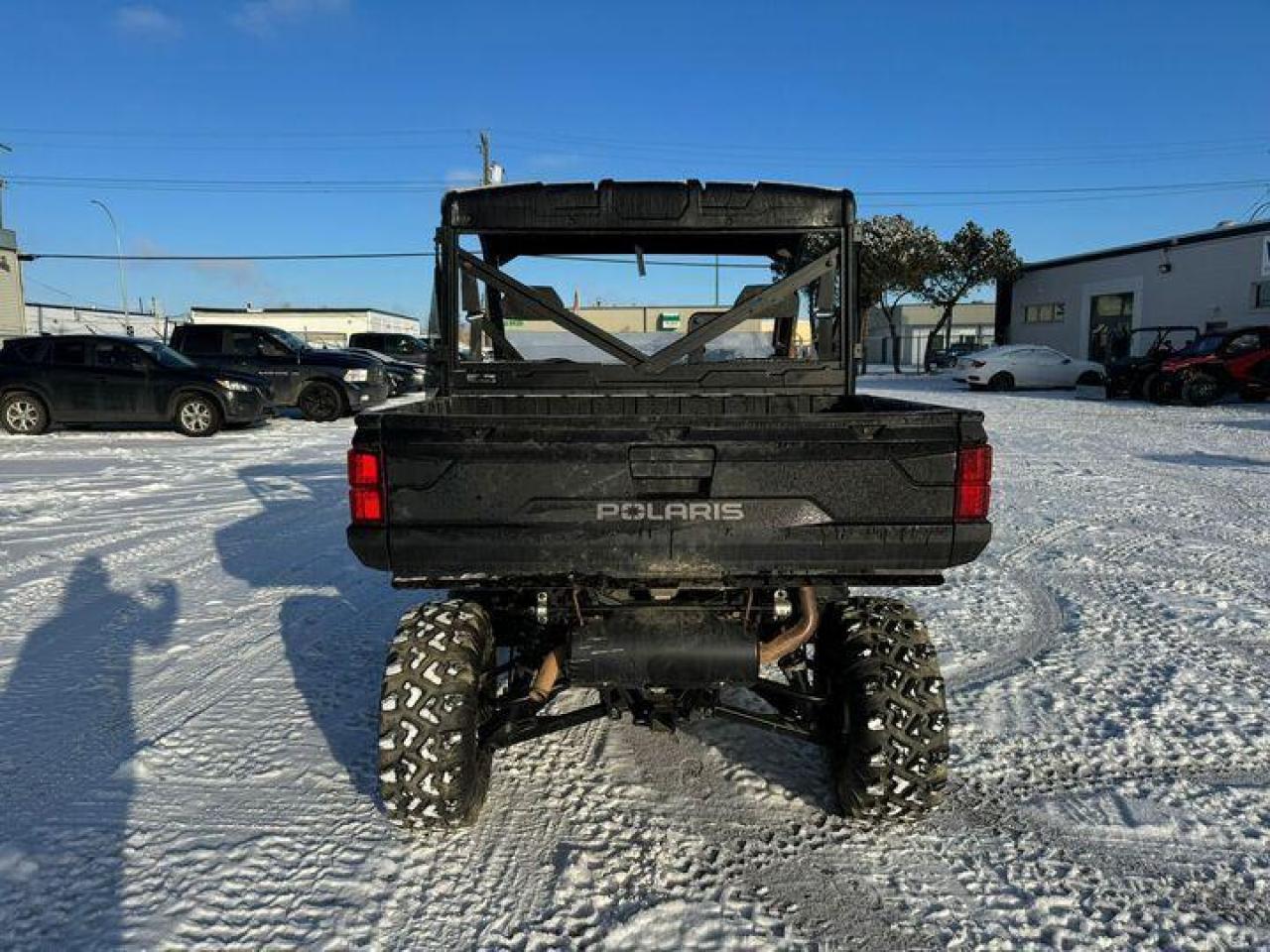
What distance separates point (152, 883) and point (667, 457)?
2.05 meters

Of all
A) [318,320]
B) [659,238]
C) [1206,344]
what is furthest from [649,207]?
[318,320]

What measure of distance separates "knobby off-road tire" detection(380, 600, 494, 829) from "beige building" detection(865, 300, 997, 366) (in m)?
58.1

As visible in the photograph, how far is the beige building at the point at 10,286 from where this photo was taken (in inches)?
1188

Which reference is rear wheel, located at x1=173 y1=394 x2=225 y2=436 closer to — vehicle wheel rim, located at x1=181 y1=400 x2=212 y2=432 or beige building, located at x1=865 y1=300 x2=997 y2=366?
vehicle wheel rim, located at x1=181 y1=400 x2=212 y2=432

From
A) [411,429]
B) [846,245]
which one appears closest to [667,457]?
[411,429]

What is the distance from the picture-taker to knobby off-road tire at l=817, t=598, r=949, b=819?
2.59 m

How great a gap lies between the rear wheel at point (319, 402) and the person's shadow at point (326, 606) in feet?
24.8

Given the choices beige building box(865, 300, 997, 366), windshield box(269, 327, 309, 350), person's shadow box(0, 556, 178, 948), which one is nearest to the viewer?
person's shadow box(0, 556, 178, 948)

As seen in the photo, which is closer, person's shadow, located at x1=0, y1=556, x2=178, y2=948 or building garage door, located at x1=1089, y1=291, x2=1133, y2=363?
person's shadow, located at x1=0, y1=556, x2=178, y2=948

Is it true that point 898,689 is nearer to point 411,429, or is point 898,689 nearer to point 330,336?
point 411,429

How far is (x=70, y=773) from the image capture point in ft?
9.91

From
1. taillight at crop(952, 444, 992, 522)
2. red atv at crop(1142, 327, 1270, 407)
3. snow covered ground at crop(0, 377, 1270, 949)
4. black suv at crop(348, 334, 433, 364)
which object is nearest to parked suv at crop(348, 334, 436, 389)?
black suv at crop(348, 334, 433, 364)

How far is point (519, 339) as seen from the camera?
12.4 feet

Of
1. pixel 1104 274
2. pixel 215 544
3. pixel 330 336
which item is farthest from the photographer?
pixel 330 336
